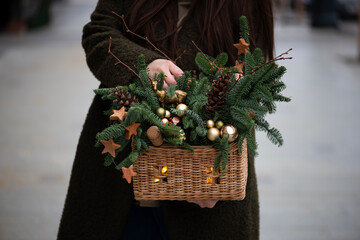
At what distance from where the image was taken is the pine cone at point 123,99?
4.19 ft

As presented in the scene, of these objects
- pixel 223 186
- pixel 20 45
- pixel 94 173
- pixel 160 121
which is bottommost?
pixel 20 45

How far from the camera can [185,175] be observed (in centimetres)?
132

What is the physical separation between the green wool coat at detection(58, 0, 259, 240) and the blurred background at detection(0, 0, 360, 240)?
77 centimetres

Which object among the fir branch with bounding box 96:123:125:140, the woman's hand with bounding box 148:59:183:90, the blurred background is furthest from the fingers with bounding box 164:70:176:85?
the blurred background

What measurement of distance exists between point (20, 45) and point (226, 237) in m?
12.1

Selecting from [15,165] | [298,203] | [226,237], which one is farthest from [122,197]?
[15,165]

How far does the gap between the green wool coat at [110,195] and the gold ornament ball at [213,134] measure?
348 mm

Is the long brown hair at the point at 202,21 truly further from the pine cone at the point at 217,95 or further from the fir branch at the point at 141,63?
the pine cone at the point at 217,95

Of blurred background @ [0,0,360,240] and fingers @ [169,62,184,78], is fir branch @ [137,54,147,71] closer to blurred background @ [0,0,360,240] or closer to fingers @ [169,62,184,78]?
fingers @ [169,62,184,78]

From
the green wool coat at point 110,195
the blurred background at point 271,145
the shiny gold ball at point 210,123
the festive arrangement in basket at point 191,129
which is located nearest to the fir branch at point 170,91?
the festive arrangement in basket at point 191,129

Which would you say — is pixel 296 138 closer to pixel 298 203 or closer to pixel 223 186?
pixel 298 203

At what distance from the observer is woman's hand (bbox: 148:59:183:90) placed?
1.42 metres

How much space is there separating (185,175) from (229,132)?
0.17 meters

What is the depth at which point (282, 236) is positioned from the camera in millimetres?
3578
